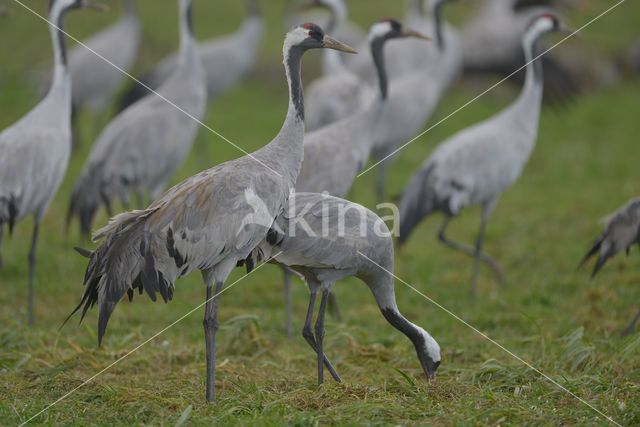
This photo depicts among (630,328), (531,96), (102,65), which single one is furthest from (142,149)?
(630,328)

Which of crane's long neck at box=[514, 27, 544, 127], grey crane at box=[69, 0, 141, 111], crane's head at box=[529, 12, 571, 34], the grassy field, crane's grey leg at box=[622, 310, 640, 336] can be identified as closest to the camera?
the grassy field

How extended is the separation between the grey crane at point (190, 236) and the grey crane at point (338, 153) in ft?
4.91

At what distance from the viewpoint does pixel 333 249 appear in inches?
199

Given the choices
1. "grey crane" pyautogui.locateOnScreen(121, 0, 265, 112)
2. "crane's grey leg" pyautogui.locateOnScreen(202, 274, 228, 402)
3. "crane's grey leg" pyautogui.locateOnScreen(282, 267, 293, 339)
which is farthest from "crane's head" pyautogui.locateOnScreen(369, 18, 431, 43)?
"grey crane" pyautogui.locateOnScreen(121, 0, 265, 112)

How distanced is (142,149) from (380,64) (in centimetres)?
196

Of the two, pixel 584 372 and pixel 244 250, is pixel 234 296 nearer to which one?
pixel 244 250

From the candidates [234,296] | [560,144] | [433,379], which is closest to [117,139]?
[234,296]

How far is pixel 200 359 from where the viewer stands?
571cm

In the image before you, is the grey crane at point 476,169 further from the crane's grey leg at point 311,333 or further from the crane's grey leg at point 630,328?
the crane's grey leg at point 311,333

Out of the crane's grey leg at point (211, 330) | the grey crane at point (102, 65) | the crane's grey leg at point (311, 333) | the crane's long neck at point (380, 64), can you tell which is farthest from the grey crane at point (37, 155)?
the grey crane at point (102, 65)

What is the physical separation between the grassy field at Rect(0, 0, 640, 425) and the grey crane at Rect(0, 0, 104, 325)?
0.72 metres

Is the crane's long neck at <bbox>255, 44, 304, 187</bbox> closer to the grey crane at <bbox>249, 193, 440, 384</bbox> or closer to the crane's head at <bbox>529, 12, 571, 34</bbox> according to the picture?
the grey crane at <bbox>249, 193, 440, 384</bbox>

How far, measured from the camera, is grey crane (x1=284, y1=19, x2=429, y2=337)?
21.3 feet

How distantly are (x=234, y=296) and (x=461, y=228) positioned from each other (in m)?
2.87
